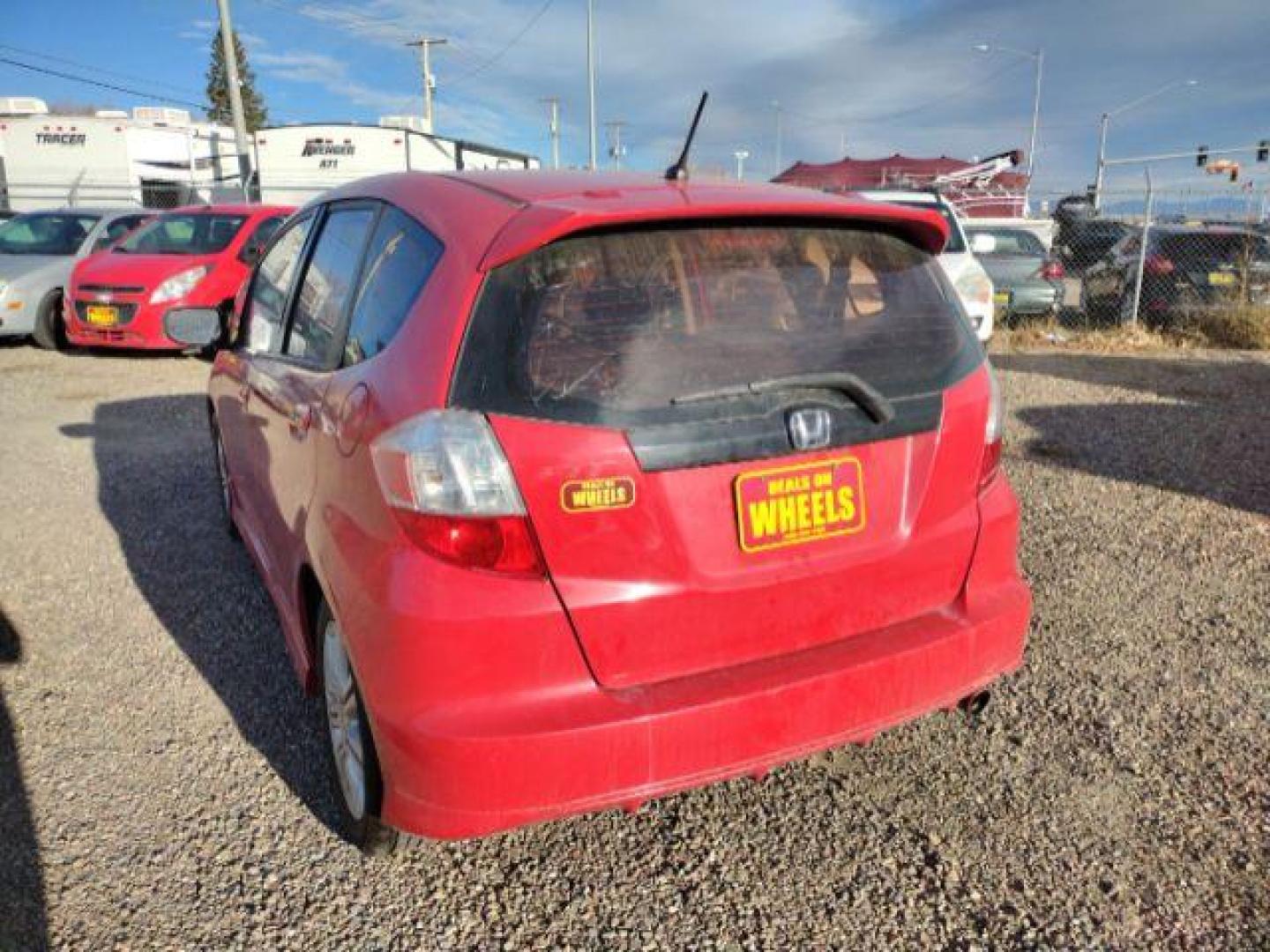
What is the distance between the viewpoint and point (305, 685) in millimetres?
2686

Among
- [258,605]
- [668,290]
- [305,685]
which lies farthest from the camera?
[258,605]

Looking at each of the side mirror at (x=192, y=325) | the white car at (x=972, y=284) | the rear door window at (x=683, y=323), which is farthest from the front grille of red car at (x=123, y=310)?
the rear door window at (x=683, y=323)

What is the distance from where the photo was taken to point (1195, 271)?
11.8 meters

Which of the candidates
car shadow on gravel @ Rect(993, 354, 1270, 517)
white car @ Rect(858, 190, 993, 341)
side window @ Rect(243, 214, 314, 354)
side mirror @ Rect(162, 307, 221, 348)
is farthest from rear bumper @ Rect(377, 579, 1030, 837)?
white car @ Rect(858, 190, 993, 341)

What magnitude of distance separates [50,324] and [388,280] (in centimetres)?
1101

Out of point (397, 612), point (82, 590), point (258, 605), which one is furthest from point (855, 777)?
point (82, 590)

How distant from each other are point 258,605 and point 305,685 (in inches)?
57.5

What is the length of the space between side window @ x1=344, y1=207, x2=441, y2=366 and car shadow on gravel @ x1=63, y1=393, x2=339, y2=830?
1.31 metres

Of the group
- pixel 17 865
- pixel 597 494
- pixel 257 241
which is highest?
pixel 257 241

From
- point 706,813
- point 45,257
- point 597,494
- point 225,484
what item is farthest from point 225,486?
point 45,257

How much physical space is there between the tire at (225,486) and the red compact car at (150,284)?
5683mm

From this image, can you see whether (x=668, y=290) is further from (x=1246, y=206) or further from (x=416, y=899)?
(x=1246, y=206)

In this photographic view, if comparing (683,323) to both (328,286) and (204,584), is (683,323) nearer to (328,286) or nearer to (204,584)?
(328,286)


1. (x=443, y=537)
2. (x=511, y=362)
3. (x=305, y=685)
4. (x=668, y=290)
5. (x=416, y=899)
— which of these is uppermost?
(x=668, y=290)
